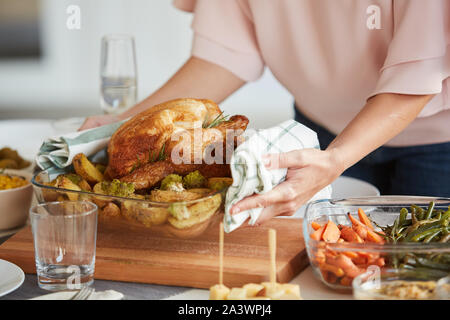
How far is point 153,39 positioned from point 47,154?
365 cm

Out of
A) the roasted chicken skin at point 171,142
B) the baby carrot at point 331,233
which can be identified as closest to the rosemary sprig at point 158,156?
the roasted chicken skin at point 171,142

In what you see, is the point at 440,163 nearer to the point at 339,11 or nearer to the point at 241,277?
the point at 339,11

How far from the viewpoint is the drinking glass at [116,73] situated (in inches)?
66.9

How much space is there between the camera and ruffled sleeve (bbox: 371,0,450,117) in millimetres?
1200

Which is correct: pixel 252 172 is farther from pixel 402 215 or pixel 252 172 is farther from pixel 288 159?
pixel 402 215

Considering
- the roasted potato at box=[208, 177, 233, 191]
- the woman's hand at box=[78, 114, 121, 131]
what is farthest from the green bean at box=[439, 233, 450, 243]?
the woman's hand at box=[78, 114, 121, 131]

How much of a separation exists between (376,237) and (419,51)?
1.51 feet

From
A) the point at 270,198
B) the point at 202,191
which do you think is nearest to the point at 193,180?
the point at 202,191

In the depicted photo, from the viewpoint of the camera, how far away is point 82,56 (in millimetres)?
4883

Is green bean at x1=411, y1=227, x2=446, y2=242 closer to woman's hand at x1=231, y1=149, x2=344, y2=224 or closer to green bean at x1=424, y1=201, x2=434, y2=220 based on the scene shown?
green bean at x1=424, y1=201, x2=434, y2=220

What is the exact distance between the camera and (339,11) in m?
1.46

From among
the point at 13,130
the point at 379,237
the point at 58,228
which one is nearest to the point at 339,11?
the point at 379,237

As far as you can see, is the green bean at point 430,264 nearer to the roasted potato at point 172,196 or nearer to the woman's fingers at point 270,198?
the woman's fingers at point 270,198

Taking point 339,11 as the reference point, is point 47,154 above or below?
below
